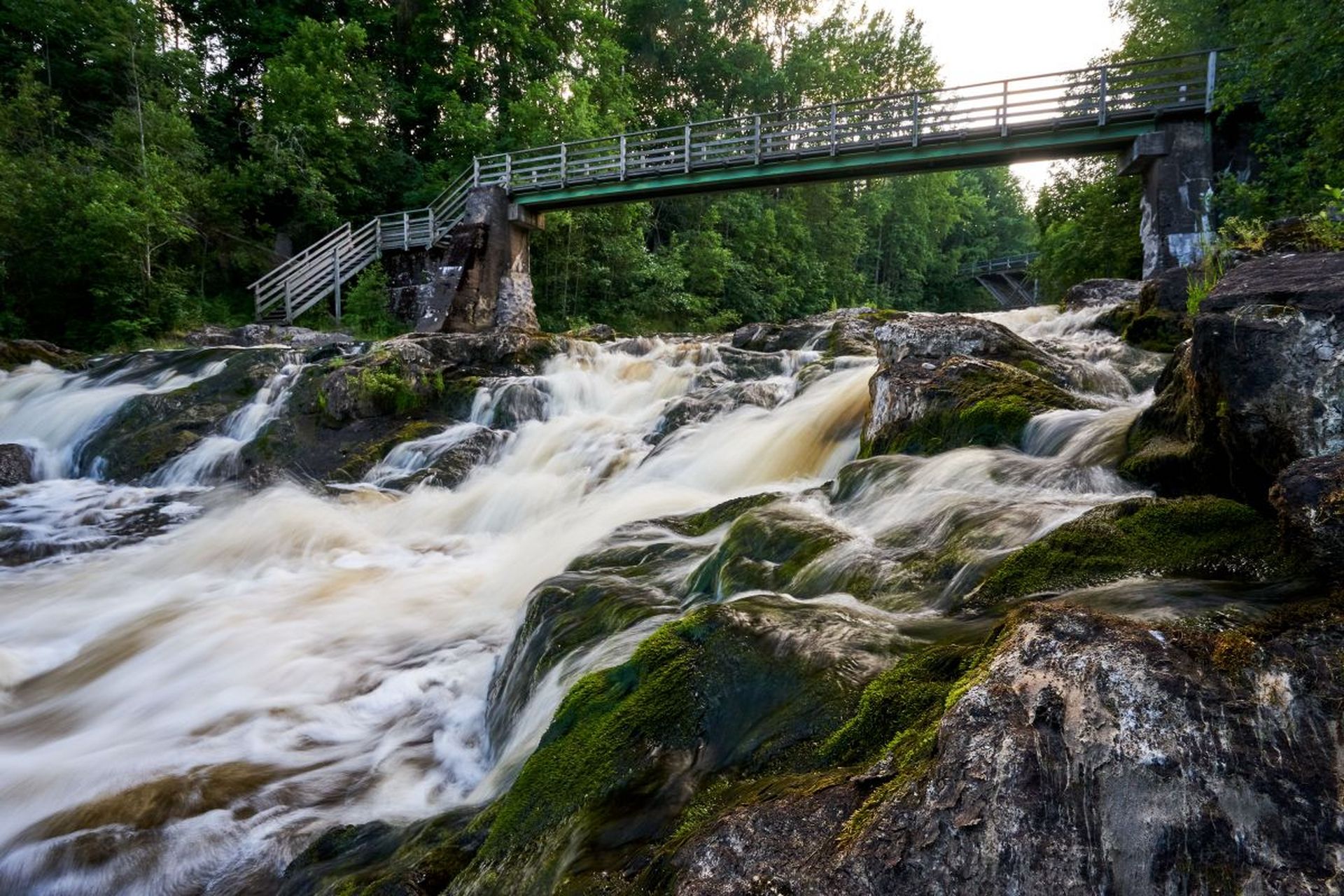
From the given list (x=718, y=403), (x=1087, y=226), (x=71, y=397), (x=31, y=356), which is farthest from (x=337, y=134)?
(x=1087, y=226)

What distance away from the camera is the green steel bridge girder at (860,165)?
1465 cm

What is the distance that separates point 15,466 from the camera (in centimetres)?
912

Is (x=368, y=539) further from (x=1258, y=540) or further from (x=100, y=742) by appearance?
(x=1258, y=540)

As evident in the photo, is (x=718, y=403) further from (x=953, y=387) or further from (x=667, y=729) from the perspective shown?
(x=667, y=729)

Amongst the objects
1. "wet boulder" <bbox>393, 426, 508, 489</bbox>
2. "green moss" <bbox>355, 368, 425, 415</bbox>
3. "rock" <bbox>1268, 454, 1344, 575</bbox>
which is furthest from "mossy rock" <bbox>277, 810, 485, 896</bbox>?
"green moss" <bbox>355, 368, 425, 415</bbox>

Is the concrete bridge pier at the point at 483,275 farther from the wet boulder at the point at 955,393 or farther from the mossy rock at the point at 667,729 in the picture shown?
the mossy rock at the point at 667,729

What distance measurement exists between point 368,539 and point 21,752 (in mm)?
3483

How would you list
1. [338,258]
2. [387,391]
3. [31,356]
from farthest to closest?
[338,258] < [31,356] < [387,391]

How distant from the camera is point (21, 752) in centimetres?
372

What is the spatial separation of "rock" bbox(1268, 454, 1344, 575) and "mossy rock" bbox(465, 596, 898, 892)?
1.19 meters

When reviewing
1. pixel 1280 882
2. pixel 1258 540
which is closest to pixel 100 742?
pixel 1280 882

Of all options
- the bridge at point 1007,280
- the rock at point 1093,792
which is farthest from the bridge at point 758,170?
the bridge at point 1007,280

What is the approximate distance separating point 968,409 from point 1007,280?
44.3 m

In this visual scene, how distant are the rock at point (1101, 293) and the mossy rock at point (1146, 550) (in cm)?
1027
